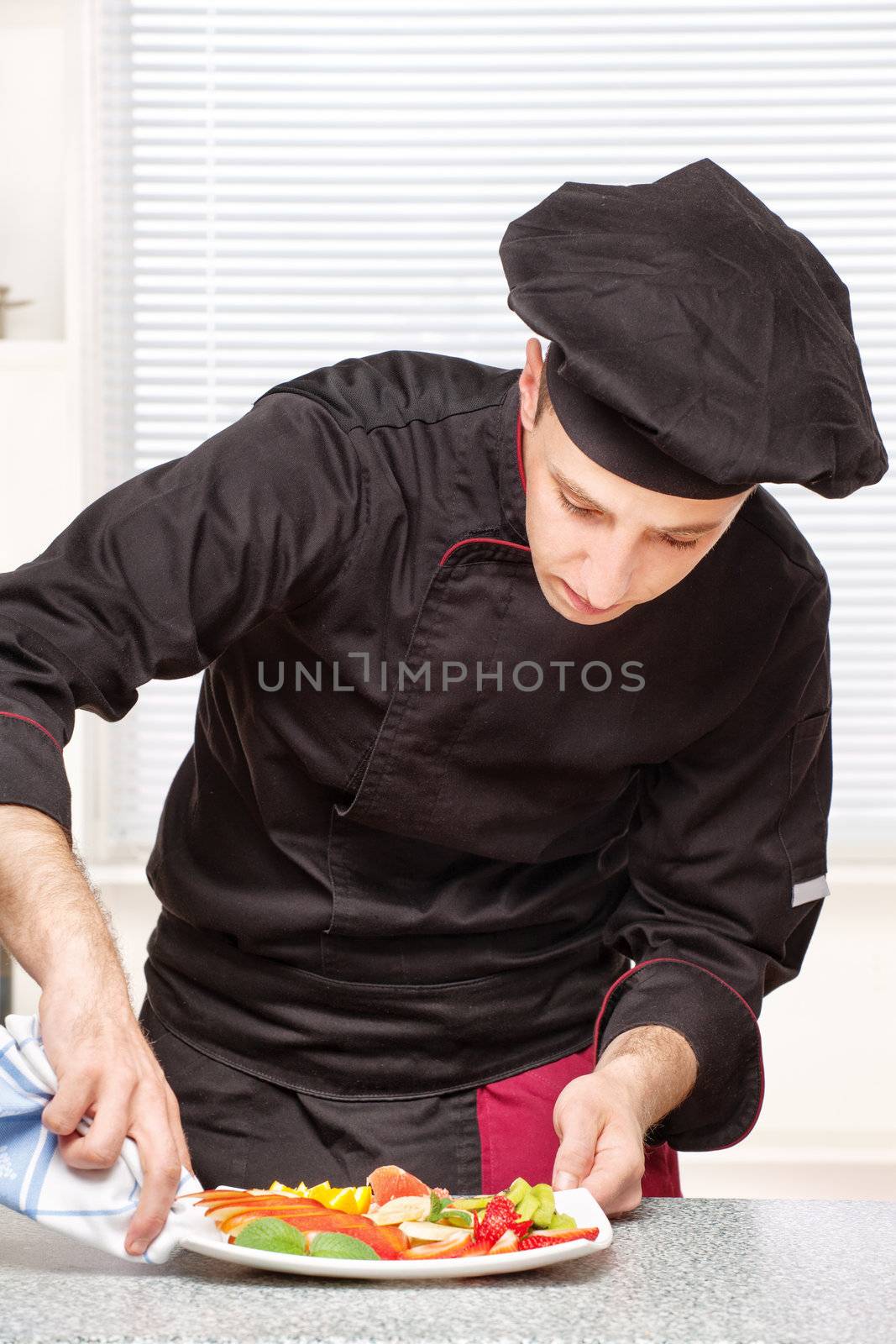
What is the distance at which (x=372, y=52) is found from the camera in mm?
2602

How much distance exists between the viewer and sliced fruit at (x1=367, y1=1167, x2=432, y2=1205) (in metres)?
0.97

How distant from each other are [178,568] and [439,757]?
0.98ft

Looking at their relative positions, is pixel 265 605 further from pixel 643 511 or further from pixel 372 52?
pixel 372 52

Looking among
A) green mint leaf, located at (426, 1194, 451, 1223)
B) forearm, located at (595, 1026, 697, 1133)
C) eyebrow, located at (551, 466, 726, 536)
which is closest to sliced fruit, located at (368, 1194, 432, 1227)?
green mint leaf, located at (426, 1194, 451, 1223)

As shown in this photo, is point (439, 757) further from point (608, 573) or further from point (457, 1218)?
point (457, 1218)

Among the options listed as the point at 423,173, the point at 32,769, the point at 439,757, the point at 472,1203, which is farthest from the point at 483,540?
the point at 423,173

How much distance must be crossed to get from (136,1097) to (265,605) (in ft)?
1.46

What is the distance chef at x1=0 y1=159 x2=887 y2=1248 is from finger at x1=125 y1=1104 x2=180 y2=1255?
0.50 ft

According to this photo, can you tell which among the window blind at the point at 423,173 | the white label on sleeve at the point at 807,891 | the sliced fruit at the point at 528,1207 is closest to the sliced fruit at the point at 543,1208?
the sliced fruit at the point at 528,1207

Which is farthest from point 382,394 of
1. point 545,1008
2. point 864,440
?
point 545,1008

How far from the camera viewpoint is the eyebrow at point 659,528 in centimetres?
103

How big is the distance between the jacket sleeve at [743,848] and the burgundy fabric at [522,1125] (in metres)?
0.11

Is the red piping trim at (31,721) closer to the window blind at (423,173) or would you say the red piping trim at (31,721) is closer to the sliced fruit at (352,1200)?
the sliced fruit at (352,1200)

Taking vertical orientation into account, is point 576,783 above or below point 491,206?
below
